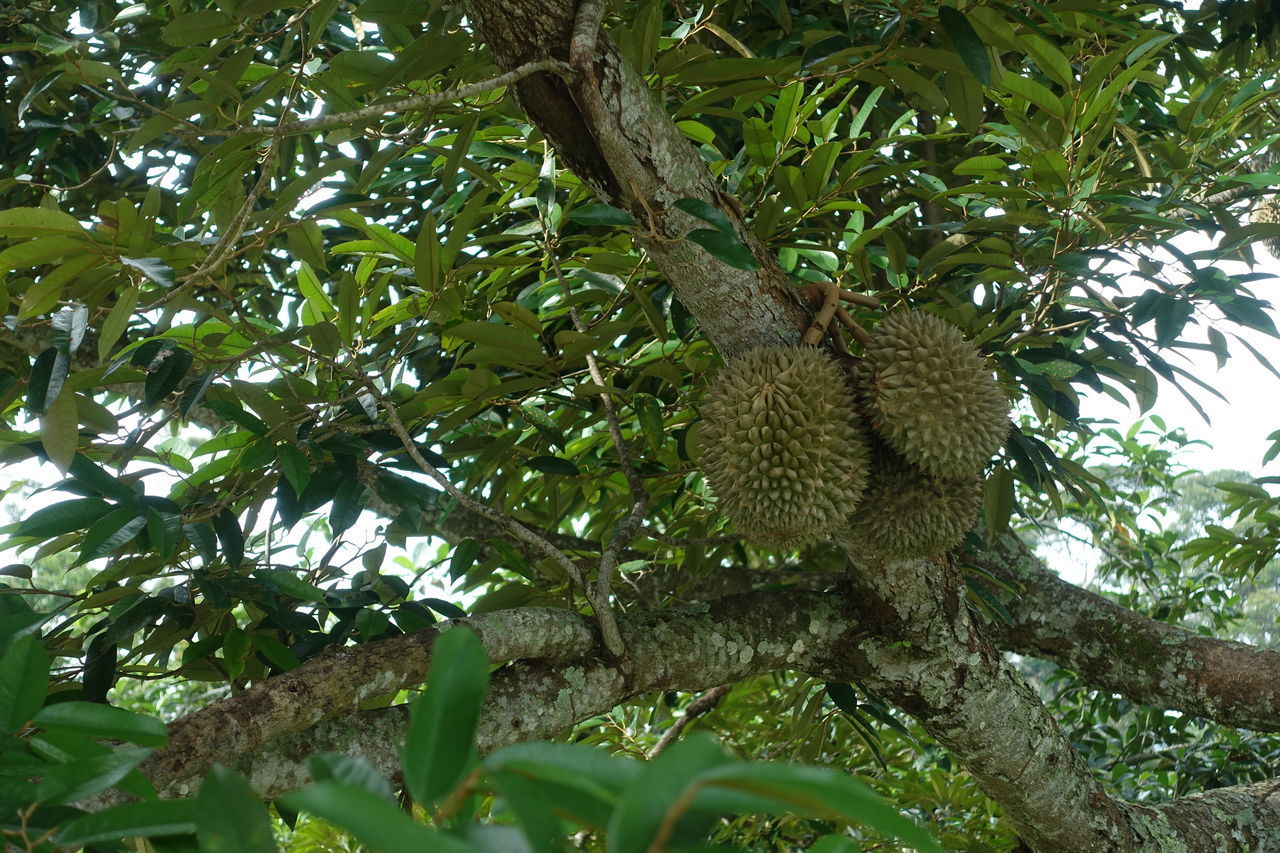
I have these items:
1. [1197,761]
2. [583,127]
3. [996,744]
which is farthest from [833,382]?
[1197,761]

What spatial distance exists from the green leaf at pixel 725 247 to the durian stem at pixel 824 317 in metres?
0.16

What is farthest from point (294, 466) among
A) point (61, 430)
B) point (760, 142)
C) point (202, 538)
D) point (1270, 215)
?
point (1270, 215)

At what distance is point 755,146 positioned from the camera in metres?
1.54

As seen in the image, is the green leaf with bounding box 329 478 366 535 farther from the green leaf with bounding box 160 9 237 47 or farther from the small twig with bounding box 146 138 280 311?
the green leaf with bounding box 160 9 237 47

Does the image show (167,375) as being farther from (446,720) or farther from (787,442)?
(446,720)

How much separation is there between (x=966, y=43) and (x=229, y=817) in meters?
1.25

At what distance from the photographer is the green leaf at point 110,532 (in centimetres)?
120

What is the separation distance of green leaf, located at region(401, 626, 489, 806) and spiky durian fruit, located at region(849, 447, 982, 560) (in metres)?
0.94

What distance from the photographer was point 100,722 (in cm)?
66

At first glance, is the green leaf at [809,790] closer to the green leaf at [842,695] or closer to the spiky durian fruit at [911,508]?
the spiky durian fruit at [911,508]

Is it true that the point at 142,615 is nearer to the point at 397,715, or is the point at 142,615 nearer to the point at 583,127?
the point at 397,715

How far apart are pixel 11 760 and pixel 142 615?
27.7 inches

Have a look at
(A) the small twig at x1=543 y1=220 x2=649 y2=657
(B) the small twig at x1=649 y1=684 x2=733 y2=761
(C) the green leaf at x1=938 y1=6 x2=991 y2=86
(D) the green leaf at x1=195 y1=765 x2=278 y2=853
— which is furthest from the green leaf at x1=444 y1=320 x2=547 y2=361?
(B) the small twig at x1=649 y1=684 x2=733 y2=761

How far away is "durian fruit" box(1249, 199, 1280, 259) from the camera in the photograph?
3712 millimetres
